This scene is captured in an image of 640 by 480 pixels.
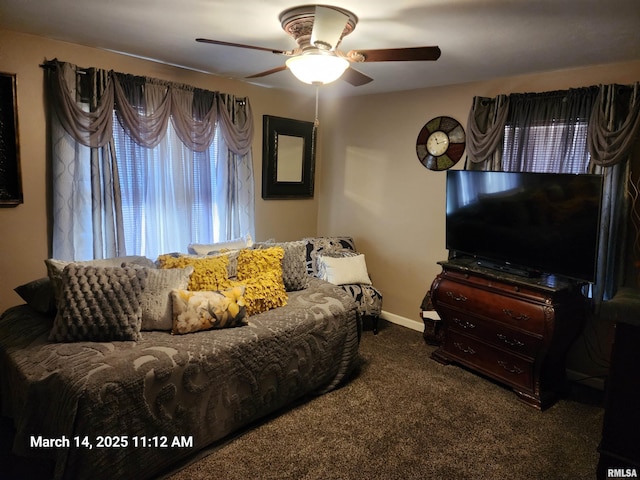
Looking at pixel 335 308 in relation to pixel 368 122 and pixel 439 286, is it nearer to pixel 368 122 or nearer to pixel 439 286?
pixel 439 286

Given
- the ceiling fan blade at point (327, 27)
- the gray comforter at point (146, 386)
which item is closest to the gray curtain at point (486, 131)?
the ceiling fan blade at point (327, 27)

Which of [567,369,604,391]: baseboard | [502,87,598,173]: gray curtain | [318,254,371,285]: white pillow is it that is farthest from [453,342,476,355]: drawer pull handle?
[502,87,598,173]: gray curtain

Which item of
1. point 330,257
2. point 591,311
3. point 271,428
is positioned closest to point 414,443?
point 271,428

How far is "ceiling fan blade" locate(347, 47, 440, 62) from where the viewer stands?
1920mm

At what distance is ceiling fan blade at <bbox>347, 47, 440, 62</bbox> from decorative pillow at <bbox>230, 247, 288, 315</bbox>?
1517mm

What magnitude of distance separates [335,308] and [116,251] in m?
1.77

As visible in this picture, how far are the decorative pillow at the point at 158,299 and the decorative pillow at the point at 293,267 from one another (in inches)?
34.3

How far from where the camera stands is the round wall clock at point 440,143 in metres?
3.66

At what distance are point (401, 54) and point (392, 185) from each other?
226 cm

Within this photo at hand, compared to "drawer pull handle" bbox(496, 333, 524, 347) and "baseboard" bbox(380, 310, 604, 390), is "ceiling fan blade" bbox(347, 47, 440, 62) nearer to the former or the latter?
"drawer pull handle" bbox(496, 333, 524, 347)

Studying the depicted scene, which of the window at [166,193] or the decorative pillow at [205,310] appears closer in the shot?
the decorative pillow at [205,310]

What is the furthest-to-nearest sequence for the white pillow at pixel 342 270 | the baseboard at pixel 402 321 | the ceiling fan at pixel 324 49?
the baseboard at pixel 402 321
the white pillow at pixel 342 270
the ceiling fan at pixel 324 49

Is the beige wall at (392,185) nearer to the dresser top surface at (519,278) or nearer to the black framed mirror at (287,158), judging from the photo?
the black framed mirror at (287,158)

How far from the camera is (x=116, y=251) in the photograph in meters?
3.16
